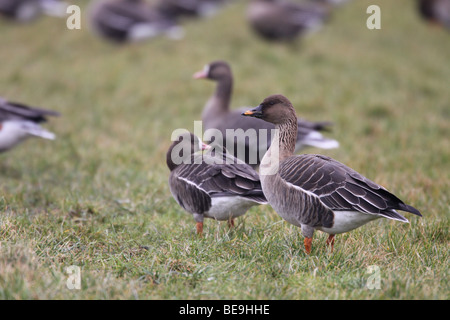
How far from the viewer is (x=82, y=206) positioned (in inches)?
202

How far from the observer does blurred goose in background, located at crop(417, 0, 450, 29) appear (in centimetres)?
1605

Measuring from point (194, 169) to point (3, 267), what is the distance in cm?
184

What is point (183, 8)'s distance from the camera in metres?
15.3

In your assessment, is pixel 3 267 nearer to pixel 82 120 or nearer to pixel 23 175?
pixel 23 175

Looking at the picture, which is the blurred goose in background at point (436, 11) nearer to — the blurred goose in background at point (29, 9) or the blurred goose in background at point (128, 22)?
Answer: the blurred goose in background at point (128, 22)

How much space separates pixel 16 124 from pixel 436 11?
551 inches

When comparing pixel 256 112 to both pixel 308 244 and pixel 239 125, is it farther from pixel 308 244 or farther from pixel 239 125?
pixel 239 125

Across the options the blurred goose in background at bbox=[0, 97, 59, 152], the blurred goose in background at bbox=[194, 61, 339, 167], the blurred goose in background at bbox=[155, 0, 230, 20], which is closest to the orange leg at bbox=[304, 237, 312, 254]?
the blurred goose in background at bbox=[194, 61, 339, 167]

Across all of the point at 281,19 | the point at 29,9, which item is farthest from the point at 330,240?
the point at 29,9

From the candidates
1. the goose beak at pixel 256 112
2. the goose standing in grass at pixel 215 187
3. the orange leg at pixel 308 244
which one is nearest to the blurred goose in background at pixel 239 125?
the goose standing in grass at pixel 215 187

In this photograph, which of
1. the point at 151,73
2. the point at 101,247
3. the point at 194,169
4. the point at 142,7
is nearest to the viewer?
the point at 101,247

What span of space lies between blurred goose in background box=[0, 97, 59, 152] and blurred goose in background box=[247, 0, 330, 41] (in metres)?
7.38

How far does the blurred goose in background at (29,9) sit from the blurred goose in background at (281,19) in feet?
19.5
